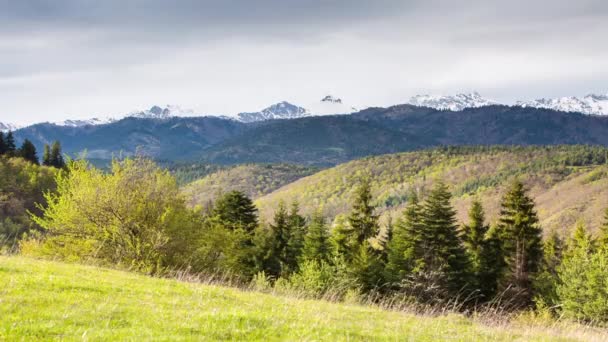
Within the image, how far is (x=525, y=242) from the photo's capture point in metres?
53.3

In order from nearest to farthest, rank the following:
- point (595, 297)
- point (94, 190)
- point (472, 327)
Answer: point (472, 327) → point (94, 190) → point (595, 297)

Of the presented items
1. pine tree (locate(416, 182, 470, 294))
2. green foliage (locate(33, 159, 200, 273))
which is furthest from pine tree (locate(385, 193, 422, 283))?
green foliage (locate(33, 159, 200, 273))

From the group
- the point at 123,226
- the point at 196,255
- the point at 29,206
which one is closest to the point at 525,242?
the point at 196,255

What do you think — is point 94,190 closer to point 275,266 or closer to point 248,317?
point 248,317

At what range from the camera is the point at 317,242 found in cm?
5766

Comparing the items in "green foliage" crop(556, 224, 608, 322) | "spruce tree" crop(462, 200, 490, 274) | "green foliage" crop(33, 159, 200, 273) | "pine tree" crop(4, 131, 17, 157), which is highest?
"pine tree" crop(4, 131, 17, 157)

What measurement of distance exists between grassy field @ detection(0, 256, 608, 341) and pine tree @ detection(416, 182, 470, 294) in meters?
38.5

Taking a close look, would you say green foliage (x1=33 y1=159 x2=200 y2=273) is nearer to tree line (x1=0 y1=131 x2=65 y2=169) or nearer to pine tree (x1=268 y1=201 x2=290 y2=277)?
pine tree (x1=268 y1=201 x2=290 y2=277)

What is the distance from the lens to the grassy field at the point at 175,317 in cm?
860

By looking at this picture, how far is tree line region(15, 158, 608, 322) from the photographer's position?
32531mm

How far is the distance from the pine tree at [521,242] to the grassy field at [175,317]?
42.2 m

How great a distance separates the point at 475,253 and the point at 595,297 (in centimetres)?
1329

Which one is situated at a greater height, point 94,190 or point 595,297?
point 94,190

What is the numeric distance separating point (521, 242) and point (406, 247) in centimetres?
1341
